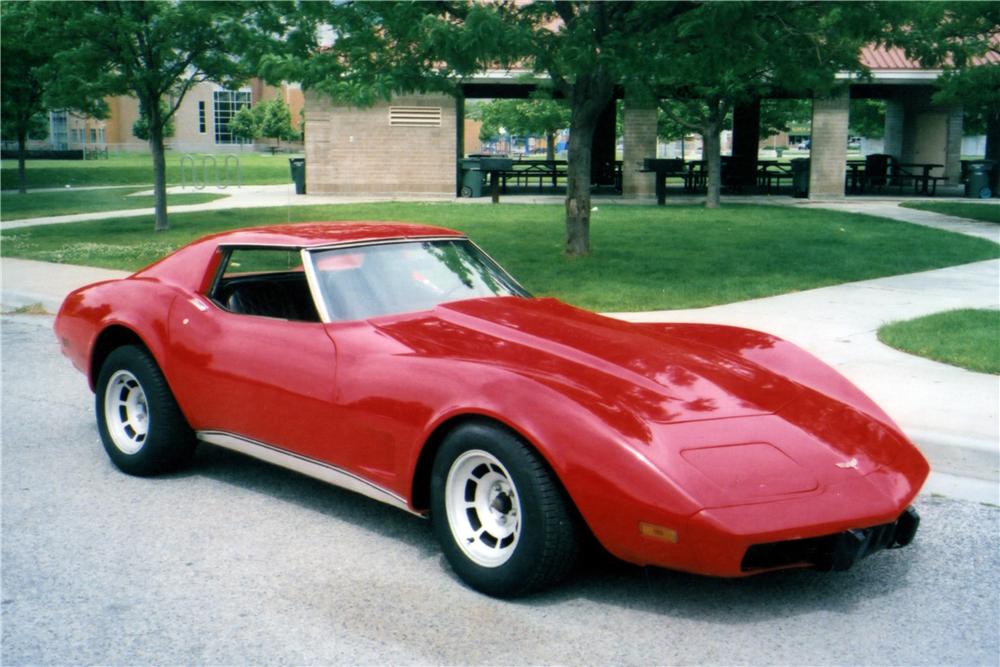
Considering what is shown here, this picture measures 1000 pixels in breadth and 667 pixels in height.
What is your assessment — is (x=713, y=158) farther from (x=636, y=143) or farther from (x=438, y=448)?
(x=438, y=448)


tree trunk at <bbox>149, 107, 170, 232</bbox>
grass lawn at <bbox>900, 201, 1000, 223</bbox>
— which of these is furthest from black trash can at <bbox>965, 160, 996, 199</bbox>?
tree trunk at <bbox>149, 107, 170, 232</bbox>

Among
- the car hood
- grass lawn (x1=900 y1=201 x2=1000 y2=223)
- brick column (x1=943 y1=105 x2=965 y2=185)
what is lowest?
grass lawn (x1=900 y1=201 x2=1000 y2=223)

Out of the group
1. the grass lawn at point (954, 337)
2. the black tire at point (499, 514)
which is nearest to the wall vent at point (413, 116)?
the grass lawn at point (954, 337)

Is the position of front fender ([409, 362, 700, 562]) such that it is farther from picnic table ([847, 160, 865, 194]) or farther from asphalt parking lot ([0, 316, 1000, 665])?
picnic table ([847, 160, 865, 194])

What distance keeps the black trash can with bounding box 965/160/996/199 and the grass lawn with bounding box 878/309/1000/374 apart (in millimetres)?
21091

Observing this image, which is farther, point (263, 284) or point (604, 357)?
point (263, 284)

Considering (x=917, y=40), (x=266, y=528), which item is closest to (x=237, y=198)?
(x=917, y=40)

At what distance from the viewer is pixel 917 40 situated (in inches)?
523

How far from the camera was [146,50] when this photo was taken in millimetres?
18062

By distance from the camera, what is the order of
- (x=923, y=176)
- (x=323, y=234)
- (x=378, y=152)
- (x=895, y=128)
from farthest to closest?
(x=895, y=128)
(x=923, y=176)
(x=378, y=152)
(x=323, y=234)

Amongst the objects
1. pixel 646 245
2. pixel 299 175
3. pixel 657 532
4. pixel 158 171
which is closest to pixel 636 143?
pixel 299 175

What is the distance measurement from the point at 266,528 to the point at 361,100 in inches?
312

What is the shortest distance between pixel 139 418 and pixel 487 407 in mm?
2572

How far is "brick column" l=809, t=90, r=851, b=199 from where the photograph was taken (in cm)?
2847
